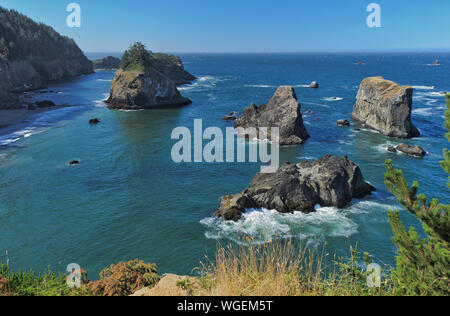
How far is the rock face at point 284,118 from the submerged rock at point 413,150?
14903 millimetres

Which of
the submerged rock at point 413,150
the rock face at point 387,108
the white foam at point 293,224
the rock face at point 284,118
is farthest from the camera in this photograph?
the rock face at point 387,108

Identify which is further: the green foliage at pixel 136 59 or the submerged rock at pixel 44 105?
the green foliage at pixel 136 59

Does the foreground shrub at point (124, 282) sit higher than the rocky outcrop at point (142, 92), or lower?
lower

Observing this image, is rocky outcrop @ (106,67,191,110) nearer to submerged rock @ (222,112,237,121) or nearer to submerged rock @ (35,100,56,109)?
submerged rock @ (35,100,56,109)

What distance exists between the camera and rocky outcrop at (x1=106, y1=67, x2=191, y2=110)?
80.3 m

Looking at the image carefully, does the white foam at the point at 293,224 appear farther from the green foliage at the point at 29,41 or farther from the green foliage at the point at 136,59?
the green foliage at the point at 29,41

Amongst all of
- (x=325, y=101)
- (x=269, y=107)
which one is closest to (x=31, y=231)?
(x=269, y=107)

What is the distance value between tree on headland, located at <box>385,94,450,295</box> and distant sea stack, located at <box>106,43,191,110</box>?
76.9 meters

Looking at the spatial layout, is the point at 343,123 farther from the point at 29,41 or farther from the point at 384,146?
the point at 29,41

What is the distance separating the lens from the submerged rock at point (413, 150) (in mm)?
44500

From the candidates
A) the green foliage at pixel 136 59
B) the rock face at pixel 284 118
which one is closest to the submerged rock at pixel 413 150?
the rock face at pixel 284 118

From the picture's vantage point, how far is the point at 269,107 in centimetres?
5650
